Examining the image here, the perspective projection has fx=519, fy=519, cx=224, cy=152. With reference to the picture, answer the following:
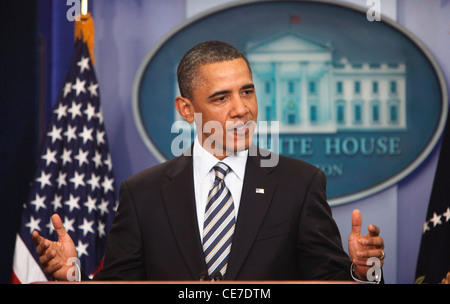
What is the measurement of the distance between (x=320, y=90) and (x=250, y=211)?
1.83 m

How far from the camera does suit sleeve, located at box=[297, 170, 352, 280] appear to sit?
152 centimetres

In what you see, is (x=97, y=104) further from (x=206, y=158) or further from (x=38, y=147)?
(x=206, y=158)

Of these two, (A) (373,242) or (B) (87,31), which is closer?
(A) (373,242)

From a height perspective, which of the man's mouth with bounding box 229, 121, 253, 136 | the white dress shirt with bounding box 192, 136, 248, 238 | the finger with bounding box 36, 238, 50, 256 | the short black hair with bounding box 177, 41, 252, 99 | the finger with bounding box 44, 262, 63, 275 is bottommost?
the finger with bounding box 44, 262, 63, 275

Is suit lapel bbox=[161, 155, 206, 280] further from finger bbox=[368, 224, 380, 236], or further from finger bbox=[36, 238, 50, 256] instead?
finger bbox=[368, 224, 380, 236]

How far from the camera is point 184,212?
1.64 meters

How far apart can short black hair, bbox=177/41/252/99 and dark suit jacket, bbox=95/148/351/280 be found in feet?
1.11

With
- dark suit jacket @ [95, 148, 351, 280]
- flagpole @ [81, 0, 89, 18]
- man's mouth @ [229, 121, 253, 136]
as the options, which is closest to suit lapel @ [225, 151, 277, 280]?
dark suit jacket @ [95, 148, 351, 280]

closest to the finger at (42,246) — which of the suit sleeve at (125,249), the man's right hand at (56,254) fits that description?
the man's right hand at (56,254)

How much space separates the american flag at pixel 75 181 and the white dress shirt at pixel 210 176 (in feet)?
4.84

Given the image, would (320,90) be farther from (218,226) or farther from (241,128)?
(218,226)

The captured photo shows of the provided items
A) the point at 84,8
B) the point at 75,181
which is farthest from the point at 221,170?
the point at 84,8
